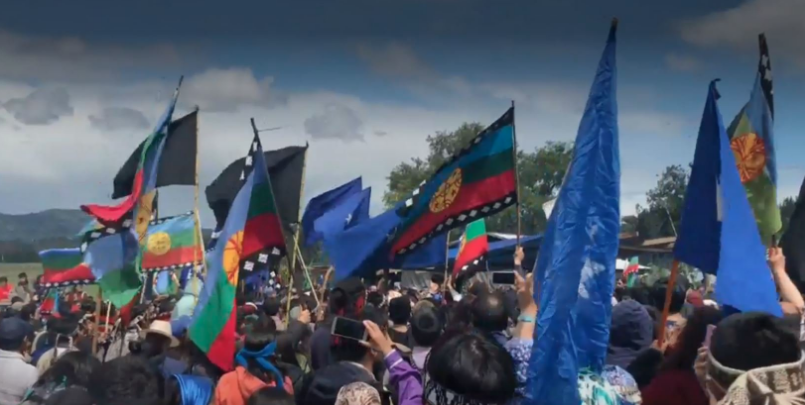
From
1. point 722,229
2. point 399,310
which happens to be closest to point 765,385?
point 722,229

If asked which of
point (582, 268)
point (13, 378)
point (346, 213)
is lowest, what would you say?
point (13, 378)

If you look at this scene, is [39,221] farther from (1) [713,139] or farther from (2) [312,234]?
(1) [713,139]

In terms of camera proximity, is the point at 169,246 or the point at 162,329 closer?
the point at 162,329

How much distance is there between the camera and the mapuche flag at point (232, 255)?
19.6 feet

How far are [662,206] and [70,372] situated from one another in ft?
178

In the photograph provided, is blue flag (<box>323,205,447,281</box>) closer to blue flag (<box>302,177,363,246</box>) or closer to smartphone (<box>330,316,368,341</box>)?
blue flag (<box>302,177,363,246</box>)

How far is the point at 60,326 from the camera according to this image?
7.46m

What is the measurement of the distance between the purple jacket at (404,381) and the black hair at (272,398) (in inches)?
18.7

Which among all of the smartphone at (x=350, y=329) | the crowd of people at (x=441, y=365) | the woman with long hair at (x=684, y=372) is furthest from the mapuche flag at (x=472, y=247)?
the woman with long hair at (x=684, y=372)

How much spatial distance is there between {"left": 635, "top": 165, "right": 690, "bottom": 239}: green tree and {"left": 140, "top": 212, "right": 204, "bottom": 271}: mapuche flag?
4281 centimetres

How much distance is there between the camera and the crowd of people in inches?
96.7

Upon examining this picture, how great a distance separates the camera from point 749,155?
6.81m

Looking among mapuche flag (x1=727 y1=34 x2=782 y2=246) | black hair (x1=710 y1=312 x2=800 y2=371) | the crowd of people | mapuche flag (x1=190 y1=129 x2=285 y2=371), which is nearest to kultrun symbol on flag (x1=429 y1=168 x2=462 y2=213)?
mapuche flag (x1=190 y1=129 x2=285 y2=371)

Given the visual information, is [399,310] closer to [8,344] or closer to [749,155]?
[8,344]
